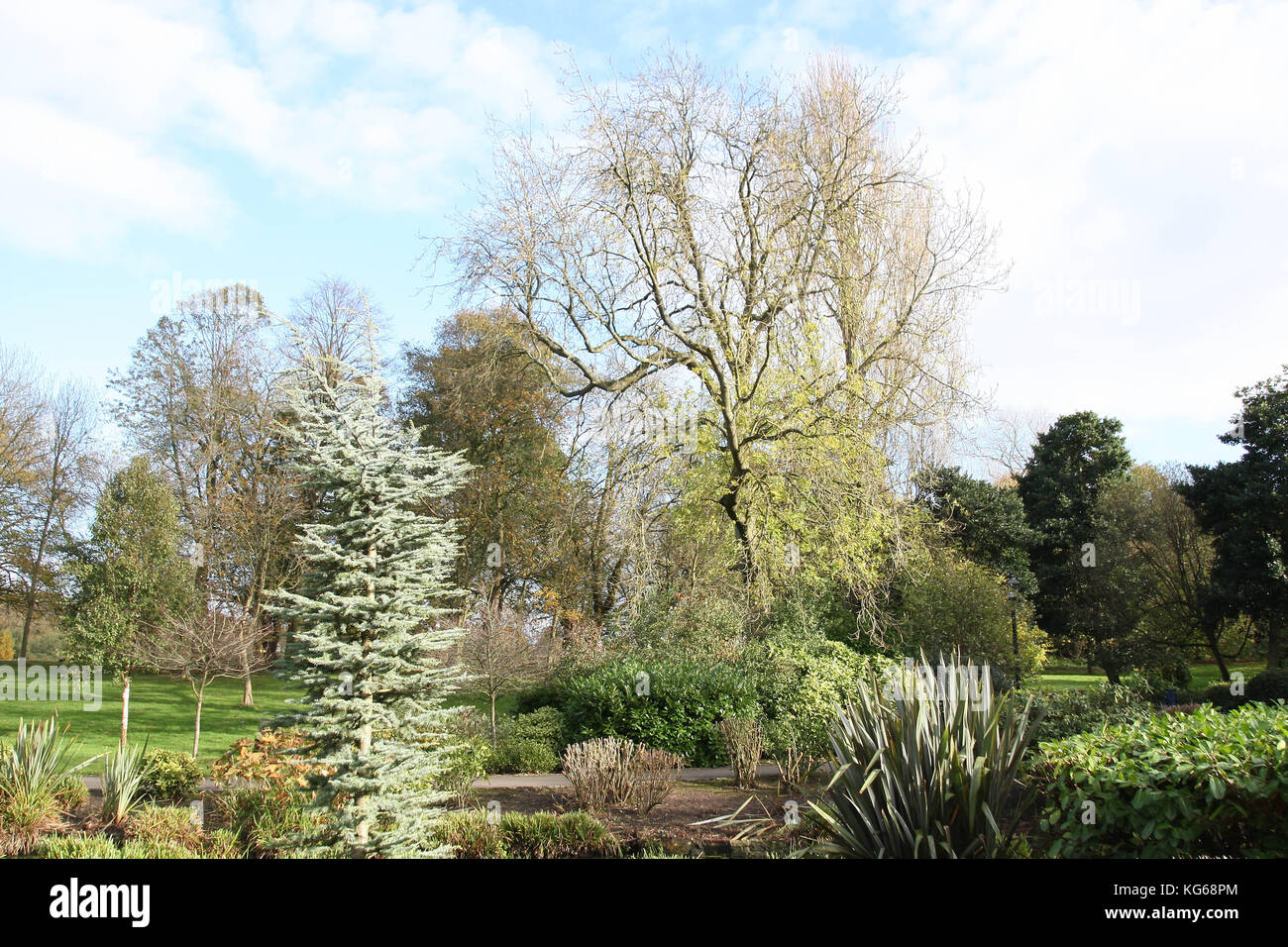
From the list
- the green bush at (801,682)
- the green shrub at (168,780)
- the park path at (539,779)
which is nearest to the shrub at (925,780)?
the green bush at (801,682)

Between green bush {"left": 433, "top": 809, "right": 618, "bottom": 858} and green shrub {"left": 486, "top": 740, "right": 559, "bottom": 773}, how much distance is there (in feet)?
13.2

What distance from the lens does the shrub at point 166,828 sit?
7137 mm

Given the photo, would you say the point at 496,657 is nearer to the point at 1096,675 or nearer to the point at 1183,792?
the point at 1183,792

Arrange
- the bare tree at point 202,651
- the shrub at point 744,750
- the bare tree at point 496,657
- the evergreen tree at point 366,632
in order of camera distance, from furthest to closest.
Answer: the bare tree at point 496,657, the bare tree at point 202,651, the shrub at point 744,750, the evergreen tree at point 366,632

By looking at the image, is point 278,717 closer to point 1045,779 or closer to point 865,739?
point 865,739

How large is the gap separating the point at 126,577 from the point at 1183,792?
1592 centimetres

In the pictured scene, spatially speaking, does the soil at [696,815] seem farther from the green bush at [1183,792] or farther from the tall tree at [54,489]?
the tall tree at [54,489]

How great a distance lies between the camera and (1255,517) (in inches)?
794

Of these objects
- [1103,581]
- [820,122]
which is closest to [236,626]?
[820,122]

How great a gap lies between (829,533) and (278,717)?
967cm

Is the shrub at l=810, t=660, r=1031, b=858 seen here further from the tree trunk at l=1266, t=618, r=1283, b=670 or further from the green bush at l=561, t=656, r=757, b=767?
the tree trunk at l=1266, t=618, r=1283, b=670

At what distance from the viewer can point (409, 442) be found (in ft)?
22.0

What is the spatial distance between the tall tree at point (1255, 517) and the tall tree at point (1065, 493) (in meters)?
5.07

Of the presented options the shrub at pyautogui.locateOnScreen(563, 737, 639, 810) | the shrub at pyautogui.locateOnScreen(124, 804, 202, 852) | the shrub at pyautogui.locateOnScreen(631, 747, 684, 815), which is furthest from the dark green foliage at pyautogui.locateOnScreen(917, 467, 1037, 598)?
the shrub at pyautogui.locateOnScreen(124, 804, 202, 852)
